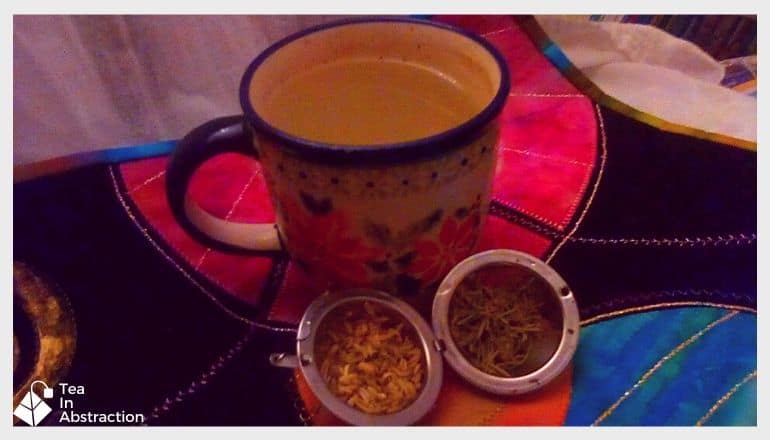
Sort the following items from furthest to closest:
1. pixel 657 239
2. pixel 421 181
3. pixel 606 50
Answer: pixel 606 50 → pixel 657 239 → pixel 421 181

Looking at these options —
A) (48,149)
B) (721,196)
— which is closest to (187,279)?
(48,149)

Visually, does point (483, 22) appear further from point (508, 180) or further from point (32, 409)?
point (32, 409)

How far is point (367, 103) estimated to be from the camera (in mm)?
355

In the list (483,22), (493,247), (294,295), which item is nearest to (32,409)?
(294,295)

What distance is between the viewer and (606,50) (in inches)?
22.0

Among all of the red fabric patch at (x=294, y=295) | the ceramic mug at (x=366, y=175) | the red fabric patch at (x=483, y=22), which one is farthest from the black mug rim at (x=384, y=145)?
the red fabric patch at (x=483, y=22)

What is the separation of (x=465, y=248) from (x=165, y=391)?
17cm

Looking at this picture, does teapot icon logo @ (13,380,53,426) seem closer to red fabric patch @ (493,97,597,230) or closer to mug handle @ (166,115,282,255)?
mug handle @ (166,115,282,255)

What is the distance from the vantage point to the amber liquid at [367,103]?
0.34 metres

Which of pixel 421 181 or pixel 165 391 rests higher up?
pixel 421 181

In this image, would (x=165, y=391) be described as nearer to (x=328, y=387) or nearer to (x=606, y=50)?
(x=328, y=387)

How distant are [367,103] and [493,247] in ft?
0.39

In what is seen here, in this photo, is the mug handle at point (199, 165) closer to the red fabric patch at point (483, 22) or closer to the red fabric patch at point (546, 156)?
the red fabric patch at point (546, 156)

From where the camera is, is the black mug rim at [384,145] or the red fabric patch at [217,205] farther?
the red fabric patch at [217,205]
